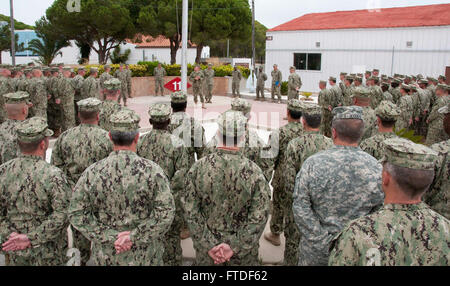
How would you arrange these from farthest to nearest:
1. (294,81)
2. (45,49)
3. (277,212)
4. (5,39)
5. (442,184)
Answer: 1. (5,39)
2. (45,49)
3. (294,81)
4. (277,212)
5. (442,184)

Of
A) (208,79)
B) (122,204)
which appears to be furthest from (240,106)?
(208,79)

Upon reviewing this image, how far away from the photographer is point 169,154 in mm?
3557

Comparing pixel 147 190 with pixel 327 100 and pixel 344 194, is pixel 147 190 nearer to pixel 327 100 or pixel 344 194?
pixel 344 194

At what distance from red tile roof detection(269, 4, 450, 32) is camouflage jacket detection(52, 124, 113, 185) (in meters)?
17.8

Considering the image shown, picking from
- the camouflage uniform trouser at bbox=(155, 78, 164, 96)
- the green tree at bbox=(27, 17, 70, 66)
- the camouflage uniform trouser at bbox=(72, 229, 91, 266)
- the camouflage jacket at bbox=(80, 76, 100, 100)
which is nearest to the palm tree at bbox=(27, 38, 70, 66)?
the green tree at bbox=(27, 17, 70, 66)

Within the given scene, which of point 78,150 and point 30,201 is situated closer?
point 30,201

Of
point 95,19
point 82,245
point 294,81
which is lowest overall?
point 82,245

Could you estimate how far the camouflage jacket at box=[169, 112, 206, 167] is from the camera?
4461 millimetres

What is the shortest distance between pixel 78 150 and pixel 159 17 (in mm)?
30138

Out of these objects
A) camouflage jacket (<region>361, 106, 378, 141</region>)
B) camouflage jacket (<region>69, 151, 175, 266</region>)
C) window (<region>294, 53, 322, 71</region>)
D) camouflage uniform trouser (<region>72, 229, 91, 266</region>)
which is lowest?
camouflage uniform trouser (<region>72, 229, 91, 266</region>)

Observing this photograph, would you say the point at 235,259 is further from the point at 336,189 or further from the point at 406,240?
the point at 406,240

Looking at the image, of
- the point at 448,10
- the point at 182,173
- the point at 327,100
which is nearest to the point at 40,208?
the point at 182,173

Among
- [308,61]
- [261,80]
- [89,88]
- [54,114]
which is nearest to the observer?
[54,114]

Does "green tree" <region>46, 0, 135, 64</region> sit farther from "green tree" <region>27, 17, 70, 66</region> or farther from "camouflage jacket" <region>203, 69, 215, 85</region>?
"camouflage jacket" <region>203, 69, 215, 85</region>
